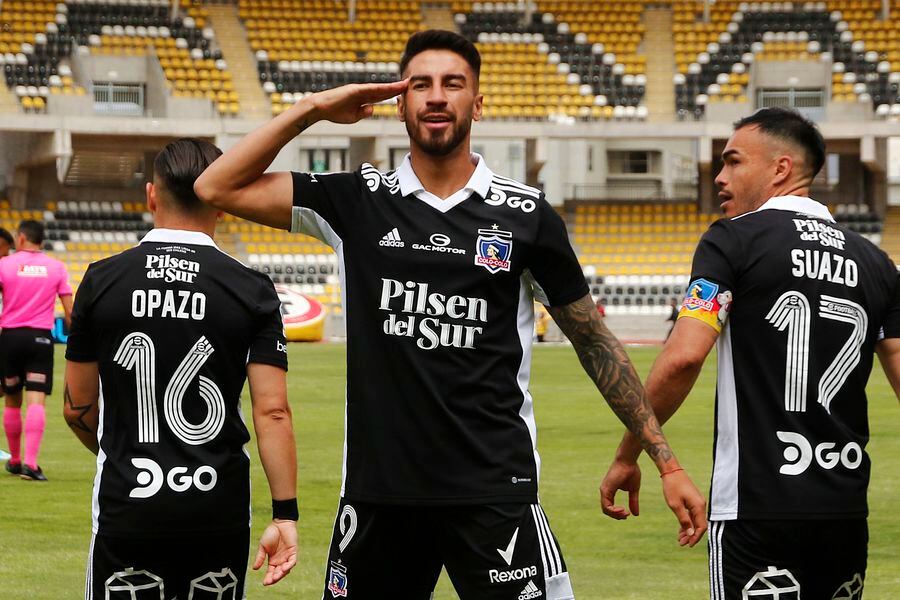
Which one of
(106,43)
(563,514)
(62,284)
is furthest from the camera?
(106,43)

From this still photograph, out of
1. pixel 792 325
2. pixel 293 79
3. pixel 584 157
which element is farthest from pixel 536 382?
pixel 584 157

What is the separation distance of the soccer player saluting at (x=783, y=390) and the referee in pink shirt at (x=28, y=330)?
7.93 m

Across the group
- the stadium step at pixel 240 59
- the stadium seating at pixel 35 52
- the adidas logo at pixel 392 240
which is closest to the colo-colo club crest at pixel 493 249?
the adidas logo at pixel 392 240

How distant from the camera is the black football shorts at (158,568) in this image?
165 inches

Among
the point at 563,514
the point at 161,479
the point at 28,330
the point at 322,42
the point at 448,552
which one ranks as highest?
the point at 322,42

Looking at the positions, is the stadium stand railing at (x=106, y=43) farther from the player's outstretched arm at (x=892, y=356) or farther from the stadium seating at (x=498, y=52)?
the player's outstretched arm at (x=892, y=356)

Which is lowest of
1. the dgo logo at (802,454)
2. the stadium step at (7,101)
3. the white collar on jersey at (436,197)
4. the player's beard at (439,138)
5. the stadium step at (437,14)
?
the dgo logo at (802,454)

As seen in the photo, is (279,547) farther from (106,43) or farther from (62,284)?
(106,43)

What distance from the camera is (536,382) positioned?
22.4m

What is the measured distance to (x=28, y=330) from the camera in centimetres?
1135

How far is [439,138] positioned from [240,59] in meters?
39.4

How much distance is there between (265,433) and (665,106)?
39259 mm

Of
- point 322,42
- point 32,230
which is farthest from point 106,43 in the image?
point 32,230

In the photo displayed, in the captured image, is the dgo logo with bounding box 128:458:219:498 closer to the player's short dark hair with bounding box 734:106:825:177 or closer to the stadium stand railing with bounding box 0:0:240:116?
the player's short dark hair with bounding box 734:106:825:177
